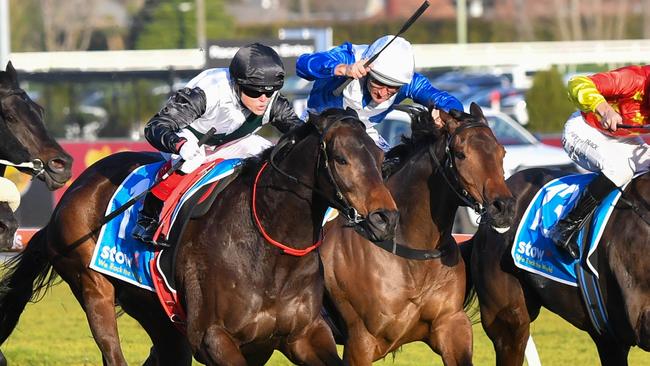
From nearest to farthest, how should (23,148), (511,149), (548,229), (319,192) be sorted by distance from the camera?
(319,192)
(23,148)
(548,229)
(511,149)

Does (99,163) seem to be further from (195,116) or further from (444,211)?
(444,211)

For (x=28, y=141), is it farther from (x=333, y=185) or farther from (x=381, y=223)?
(x=381, y=223)

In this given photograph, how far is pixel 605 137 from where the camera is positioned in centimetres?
683

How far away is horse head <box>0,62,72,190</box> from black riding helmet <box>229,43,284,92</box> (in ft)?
3.16

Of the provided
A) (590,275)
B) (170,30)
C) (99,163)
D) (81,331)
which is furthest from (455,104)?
(170,30)

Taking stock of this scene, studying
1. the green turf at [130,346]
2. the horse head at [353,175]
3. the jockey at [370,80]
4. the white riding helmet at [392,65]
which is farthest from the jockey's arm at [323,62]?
the green turf at [130,346]

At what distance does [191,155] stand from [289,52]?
46.5 feet

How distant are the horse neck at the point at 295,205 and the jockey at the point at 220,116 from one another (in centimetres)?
48

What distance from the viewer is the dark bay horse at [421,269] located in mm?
6277

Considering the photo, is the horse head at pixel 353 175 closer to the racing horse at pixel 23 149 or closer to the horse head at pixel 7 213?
the racing horse at pixel 23 149

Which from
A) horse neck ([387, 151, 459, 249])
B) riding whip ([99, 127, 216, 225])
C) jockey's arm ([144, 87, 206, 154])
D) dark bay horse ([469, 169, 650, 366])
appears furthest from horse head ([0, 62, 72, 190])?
dark bay horse ([469, 169, 650, 366])

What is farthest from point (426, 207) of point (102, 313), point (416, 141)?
point (102, 313)

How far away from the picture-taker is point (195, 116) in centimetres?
618

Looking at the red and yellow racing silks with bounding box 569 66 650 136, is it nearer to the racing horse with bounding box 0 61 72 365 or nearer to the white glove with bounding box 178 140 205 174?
the white glove with bounding box 178 140 205 174
